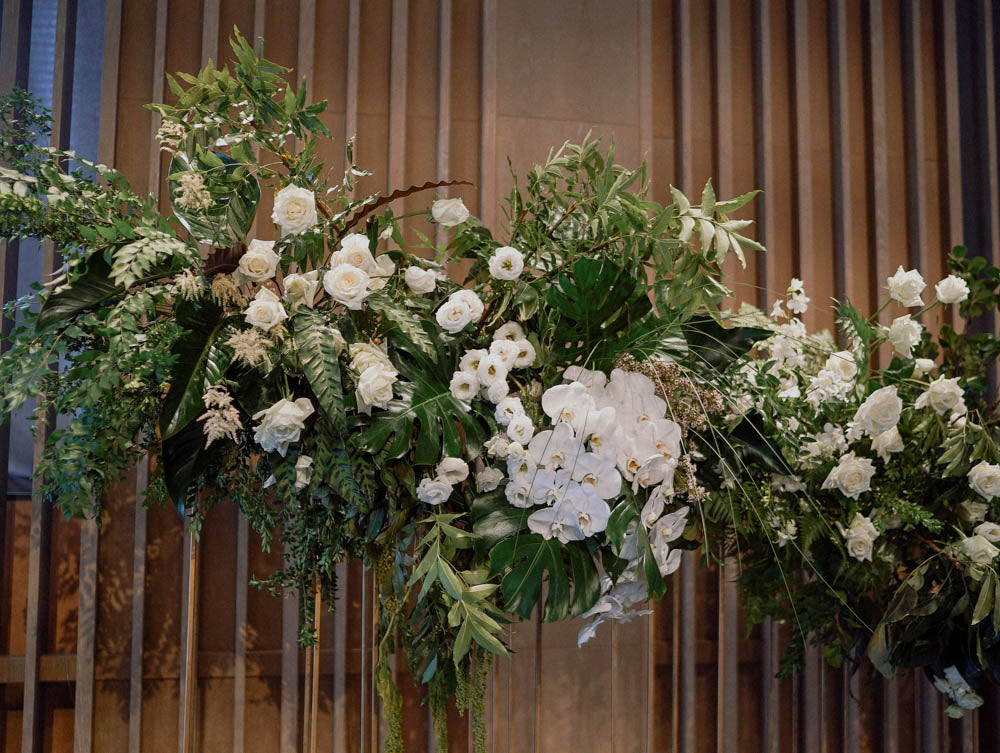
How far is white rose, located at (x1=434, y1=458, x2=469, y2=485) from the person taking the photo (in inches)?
49.3

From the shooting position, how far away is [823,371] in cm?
172

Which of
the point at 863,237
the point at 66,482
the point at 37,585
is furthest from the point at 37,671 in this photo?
the point at 863,237

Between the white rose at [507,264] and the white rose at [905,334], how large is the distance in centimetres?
92

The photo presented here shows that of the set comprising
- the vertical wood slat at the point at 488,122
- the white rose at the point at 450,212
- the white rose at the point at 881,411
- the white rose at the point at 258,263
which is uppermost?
the vertical wood slat at the point at 488,122

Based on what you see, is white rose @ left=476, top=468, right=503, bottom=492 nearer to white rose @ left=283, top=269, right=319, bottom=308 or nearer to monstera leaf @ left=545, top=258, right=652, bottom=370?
monstera leaf @ left=545, top=258, right=652, bottom=370

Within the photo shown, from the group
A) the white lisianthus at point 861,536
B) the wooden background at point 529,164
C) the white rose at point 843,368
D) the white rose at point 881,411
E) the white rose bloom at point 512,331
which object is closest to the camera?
the white rose bloom at point 512,331

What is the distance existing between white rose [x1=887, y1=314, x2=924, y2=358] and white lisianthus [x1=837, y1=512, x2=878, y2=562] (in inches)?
16.0

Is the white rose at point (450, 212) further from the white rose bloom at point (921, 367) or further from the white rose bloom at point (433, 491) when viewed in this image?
the white rose bloom at point (921, 367)

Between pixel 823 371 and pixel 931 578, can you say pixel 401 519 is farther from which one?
pixel 931 578

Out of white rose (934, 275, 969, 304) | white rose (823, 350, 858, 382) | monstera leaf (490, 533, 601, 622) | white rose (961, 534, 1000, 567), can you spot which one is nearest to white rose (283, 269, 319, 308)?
monstera leaf (490, 533, 601, 622)

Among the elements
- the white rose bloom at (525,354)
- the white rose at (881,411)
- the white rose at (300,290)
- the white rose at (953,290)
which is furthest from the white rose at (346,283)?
the white rose at (953,290)

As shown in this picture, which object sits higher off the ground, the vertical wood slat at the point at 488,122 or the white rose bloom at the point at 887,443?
the vertical wood slat at the point at 488,122

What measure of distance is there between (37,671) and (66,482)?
1.20m

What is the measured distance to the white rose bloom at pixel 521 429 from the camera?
123 cm
